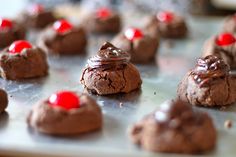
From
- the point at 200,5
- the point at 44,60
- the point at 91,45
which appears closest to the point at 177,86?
the point at 44,60

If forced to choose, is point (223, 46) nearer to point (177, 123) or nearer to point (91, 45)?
point (91, 45)

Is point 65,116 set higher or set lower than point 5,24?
lower

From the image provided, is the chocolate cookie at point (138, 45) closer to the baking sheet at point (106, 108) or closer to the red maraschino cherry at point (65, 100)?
the baking sheet at point (106, 108)

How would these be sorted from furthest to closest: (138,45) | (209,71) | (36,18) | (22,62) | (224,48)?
(36,18)
(138,45)
(224,48)
(22,62)
(209,71)

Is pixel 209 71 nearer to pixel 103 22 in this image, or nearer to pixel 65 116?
pixel 65 116

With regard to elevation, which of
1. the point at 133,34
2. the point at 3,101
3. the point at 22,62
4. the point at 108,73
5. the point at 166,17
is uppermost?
the point at 166,17

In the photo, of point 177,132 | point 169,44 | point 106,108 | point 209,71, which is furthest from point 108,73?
Answer: point 169,44
